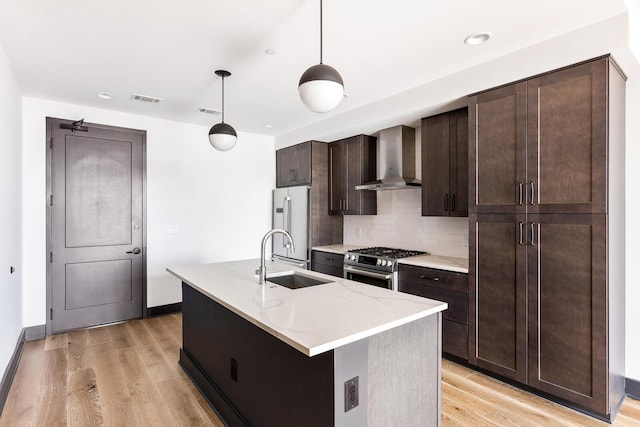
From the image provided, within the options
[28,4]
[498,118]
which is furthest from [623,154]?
[28,4]

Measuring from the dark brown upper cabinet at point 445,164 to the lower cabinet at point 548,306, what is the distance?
0.50m

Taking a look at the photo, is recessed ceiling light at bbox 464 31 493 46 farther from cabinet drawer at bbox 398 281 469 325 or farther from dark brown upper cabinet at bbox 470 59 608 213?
cabinet drawer at bbox 398 281 469 325

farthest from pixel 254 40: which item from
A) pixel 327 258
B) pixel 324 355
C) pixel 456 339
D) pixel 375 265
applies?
pixel 456 339

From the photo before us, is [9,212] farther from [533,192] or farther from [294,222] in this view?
[533,192]

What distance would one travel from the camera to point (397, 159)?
3943 millimetres

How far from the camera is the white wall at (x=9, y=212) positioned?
2.62 m

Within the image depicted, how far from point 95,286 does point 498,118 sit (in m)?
4.74

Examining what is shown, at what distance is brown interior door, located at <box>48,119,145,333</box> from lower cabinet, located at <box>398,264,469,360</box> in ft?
11.6

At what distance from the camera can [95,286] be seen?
13.6 feet

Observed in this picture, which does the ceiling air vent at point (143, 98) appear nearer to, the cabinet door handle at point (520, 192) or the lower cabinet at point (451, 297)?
the lower cabinet at point (451, 297)

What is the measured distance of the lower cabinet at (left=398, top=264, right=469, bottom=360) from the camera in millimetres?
2967


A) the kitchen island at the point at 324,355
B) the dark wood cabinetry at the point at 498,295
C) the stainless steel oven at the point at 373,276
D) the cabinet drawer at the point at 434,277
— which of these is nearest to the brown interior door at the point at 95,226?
the kitchen island at the point at 324,355

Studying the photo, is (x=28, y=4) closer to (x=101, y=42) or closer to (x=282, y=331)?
(x=101, y=42)

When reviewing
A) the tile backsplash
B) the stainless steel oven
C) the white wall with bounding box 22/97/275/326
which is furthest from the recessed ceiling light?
the white wall with bounding box 22/97/275/326
